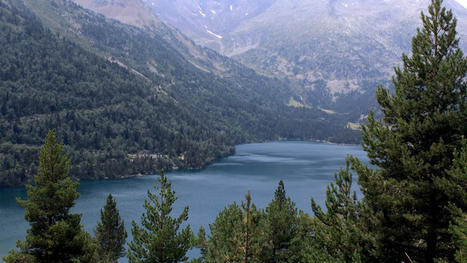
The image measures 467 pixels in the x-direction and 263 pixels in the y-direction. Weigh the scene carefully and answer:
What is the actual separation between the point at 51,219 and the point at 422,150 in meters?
23.3

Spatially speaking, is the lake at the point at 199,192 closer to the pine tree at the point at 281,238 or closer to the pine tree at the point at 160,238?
the pine tree at the point at 160,238

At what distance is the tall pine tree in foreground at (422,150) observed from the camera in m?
18.5

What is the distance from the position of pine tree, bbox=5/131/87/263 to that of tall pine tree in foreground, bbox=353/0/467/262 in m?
18.8

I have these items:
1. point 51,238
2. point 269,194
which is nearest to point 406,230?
point 51,238

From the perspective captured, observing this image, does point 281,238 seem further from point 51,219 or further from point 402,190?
point 51,219

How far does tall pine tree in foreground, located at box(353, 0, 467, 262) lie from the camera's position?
60.8ft

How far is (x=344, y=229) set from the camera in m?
20.7

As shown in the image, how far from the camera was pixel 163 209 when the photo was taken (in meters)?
29.6

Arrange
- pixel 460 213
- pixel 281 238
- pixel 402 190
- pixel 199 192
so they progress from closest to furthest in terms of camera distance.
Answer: pixel 460 213 → pixel 402 190 → pixel 281 238 → pixel 199 192

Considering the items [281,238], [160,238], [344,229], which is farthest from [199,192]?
[344,229]

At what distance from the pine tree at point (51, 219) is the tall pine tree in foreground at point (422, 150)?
61.5 ft

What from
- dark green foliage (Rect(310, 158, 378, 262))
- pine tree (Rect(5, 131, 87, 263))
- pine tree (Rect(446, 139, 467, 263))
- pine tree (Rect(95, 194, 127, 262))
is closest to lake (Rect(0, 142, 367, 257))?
pine tree (Rect(95, 194, 127, 262))

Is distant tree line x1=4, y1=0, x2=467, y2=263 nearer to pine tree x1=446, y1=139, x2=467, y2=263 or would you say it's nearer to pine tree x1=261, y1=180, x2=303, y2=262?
pine tree x1=446, y1=139, x2=467, y2=263

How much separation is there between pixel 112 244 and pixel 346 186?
1844 inches
